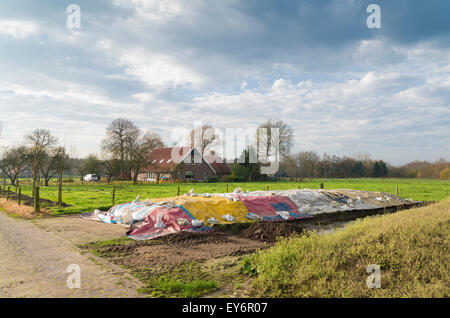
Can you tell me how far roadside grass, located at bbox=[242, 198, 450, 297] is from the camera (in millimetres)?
4438

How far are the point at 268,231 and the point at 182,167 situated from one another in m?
41.0

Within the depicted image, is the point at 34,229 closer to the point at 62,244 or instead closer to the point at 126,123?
the point at 62,244

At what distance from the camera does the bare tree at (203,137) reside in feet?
193

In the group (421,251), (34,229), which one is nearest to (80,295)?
(421,251)

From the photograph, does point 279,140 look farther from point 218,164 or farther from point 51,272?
point 51,272

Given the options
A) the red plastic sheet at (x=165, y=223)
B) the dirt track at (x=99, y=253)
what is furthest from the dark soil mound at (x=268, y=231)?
the red plastic sheet at (x=165, y=223)

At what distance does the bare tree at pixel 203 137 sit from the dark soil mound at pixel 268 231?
49873 millimetres

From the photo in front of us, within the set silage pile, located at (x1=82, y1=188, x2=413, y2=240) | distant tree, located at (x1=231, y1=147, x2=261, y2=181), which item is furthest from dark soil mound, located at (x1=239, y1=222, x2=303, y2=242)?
distant tree, located at (x1=231, y1=147, x2=261, y2=181)

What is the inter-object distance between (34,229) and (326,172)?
77241mm

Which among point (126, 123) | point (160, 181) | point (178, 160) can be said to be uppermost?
point (126, 123)

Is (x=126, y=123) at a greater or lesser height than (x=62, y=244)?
greater

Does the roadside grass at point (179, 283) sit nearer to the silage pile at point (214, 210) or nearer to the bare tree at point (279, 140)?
the silage pile at point (214, 210)
